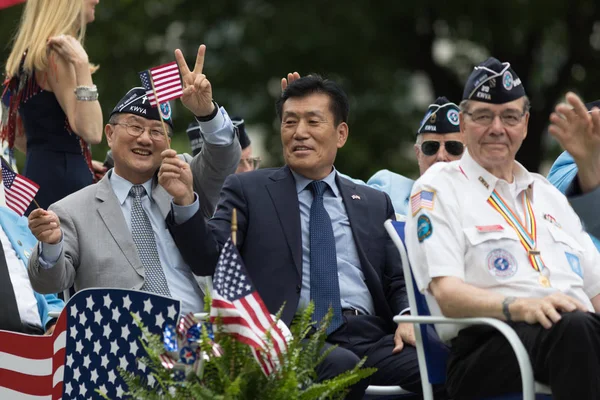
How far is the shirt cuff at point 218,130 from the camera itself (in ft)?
20.8

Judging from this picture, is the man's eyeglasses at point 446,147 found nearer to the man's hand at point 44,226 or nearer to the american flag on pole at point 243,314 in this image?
the man's hand at point 44,226

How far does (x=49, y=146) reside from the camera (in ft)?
24.1

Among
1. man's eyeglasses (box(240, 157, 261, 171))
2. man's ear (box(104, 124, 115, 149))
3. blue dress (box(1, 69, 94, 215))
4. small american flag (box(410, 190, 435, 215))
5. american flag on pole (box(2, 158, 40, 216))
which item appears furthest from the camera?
man's eyeglasses (box(240, 157, 261, 171))

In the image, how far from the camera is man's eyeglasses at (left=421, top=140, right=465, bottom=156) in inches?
297

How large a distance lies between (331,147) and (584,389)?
87.8 inches

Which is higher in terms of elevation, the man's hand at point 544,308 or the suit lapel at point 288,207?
the suit lapel at point 288,207

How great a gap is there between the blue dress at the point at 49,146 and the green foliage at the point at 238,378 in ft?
9.80

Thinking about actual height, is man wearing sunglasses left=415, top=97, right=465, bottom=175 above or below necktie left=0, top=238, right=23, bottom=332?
above

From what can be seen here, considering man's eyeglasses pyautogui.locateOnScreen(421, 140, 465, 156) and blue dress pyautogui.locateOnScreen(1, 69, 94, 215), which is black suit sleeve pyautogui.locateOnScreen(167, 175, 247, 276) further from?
man's eyeglasses pyautogui.locateOnScreen(421, 140, 465, 156)

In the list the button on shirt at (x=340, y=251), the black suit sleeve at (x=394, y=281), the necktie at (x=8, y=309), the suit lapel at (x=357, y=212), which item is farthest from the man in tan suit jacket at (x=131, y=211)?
the black suit sleeve at (x=394, y=281)

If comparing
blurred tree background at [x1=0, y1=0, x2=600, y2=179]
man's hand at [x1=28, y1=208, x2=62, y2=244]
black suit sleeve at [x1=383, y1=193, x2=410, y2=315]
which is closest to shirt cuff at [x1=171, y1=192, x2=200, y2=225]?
man's hand at [x1=28, y1=208, x2=62, y2=244]

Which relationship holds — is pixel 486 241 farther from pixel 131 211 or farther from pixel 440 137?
pixel 440 137

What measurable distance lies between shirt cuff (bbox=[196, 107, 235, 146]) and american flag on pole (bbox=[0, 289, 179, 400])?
135cm

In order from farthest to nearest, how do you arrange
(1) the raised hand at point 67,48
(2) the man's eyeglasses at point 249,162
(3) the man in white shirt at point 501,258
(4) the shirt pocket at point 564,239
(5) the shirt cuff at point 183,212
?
(2) the man's eyeglasses at point 249,162 → (1) the raised hand at point 67,48 → (5) the shirt cuff at point 183,212 → (4) the shirt pocket at point 564,239 → (3) the man in white shirt at point 501,258
